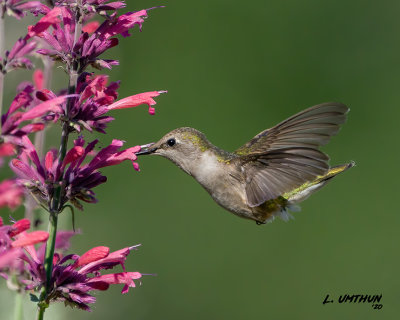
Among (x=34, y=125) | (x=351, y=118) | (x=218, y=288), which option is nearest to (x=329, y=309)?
(x=218, y=288)

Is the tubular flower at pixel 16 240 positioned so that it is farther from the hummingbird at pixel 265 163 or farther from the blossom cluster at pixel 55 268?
the hummingbird at pixel 265 163

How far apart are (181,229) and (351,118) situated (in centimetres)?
194

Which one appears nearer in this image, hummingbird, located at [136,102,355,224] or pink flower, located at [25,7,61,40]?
pink flower, located at [25,7,61,40]

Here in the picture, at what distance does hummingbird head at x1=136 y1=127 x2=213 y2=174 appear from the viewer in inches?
115

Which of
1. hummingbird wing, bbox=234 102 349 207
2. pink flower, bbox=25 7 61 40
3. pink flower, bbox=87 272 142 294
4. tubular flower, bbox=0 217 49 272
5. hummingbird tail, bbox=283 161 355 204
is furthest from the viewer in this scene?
hummingbird tail, bbox=283 161 355 204

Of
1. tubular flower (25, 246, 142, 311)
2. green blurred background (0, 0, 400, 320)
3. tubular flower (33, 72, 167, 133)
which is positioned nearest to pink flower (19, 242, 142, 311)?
tubular flower (25, 246, 142, 311)

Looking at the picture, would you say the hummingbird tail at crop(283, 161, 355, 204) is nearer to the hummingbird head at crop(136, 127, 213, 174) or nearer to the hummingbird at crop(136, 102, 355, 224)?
the hummingbird at crop(136, 102, 355, 224)

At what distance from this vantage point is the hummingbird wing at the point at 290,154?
2605mm

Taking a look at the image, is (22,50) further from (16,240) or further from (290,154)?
(290,154)

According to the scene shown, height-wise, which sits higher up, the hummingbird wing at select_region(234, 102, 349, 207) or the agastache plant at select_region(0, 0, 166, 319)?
the hummingbird wing at select_region(234, 102, 349, 207)

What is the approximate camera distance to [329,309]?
4.83m

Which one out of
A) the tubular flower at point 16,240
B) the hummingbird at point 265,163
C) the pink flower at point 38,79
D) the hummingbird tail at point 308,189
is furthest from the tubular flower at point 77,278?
the hummingbird tail at point 308,189

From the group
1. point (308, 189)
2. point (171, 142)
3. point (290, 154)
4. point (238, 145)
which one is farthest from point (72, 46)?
point (238, 145)

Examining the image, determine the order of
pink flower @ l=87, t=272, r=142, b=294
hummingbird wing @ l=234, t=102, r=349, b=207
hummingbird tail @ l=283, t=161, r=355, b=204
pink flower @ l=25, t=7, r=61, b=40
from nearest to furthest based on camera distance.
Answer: pink flower @ l=25, t=7, r=61, b=40
pink flower @ l=87, t=272, r=142, b=294
hummingbird wing @ l=234, t=102, r=349, b=207
hummingbird tail @ l=283, t=161, r=355, b=204
